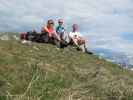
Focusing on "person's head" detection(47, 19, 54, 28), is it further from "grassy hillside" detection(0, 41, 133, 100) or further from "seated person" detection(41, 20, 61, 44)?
"grassy hillside" detection(0, 41, 133, 100)

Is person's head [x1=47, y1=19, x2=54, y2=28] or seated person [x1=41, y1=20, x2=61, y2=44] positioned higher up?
person's head [x1=47, y1=19, x2=54, y2=28]

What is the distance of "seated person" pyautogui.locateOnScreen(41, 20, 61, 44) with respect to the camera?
26047 mm

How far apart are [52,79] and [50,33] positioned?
15.9m

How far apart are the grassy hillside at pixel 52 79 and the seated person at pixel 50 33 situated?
208cm

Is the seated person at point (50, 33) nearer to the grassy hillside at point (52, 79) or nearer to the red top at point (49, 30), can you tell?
the red top at point (49, 30)

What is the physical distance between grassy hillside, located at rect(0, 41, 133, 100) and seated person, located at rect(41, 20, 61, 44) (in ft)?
6.84

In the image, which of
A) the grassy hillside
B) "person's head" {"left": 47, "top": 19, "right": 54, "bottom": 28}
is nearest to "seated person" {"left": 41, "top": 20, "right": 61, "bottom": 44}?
"person's head" {"left": 47, "top": 19, "right": 54, "bottom": 28}

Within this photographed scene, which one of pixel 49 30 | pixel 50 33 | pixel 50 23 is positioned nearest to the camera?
pixel 50 23

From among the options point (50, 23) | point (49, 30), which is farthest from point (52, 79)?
point (49, 30)

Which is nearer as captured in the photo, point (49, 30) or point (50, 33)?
point (50, 33)

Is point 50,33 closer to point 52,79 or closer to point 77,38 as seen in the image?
point 77,38

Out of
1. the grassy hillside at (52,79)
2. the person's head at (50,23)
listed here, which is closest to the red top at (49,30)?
the person's head at (50,23)

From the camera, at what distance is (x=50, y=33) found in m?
26.1

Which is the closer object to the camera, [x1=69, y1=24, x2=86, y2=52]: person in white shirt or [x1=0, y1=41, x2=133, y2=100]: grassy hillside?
[x1=0, y1=41, x2=133, y2=100]: grassy hillside
